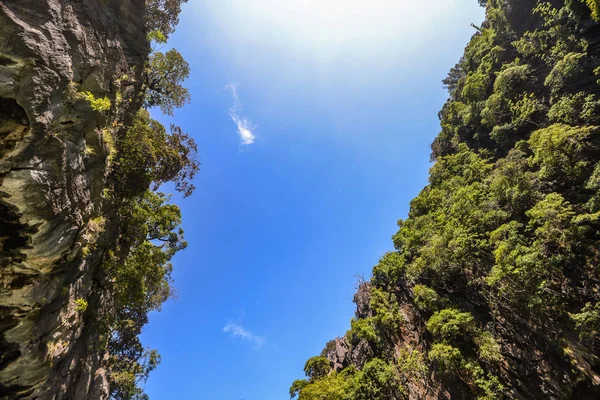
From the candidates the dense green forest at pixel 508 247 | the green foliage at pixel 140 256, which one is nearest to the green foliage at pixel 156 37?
the green foliage at pixel 140 256

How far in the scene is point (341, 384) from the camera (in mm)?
23406

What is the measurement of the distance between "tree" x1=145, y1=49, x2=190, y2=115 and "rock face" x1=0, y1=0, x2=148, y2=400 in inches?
151

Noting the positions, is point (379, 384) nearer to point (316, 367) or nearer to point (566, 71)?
point (316, 367)

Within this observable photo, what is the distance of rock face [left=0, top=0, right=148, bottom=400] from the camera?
23.9 ft

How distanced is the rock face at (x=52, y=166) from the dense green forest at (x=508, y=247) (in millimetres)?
20753

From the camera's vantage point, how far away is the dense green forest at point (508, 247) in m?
12.4

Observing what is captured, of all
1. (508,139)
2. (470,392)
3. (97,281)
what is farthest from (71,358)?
(508,139)

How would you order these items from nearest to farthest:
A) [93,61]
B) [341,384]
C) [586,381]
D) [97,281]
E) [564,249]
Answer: [93,61] < [586,381] < [564,249] < [97,281] < [341,384]

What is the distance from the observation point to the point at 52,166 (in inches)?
327

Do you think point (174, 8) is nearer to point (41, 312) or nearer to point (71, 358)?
point (41, 312)

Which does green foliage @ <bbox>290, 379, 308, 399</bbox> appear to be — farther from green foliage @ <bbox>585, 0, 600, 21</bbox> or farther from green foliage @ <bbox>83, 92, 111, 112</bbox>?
green foliage @ <bbox>585, 0, 600, 21</bbox>

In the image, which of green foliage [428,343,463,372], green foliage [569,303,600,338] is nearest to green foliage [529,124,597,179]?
green foliage [569,303,600,338]

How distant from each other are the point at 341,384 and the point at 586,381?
17890mm

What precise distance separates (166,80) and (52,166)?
40.3ft
